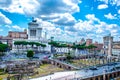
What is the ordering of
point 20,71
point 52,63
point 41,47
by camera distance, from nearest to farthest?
point 20,71 < point 52,63 < point 41,47

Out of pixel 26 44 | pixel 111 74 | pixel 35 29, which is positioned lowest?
pixel 111 74

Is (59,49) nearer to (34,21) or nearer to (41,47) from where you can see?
(41,47)

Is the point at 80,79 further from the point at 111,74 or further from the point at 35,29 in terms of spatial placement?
the point at 35,29

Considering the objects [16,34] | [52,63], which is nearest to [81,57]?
[52,63]

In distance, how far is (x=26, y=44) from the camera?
473ft

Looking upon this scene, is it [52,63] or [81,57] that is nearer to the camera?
[52,63]

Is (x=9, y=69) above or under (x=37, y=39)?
under

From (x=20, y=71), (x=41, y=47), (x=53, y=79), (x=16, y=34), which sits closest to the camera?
(x=53, y=79)

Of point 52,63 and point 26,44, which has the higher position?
point 26,44

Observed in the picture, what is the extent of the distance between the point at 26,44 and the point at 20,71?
256ft

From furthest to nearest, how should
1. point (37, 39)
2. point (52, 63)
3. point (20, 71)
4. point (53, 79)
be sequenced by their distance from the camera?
point (37, 39) < point (52, 63) < point (20, 71) < point (53, 79)

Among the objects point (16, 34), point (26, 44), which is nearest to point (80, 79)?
point (26, 44)

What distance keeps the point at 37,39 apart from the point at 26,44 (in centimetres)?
2377

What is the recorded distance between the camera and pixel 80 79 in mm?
54625
